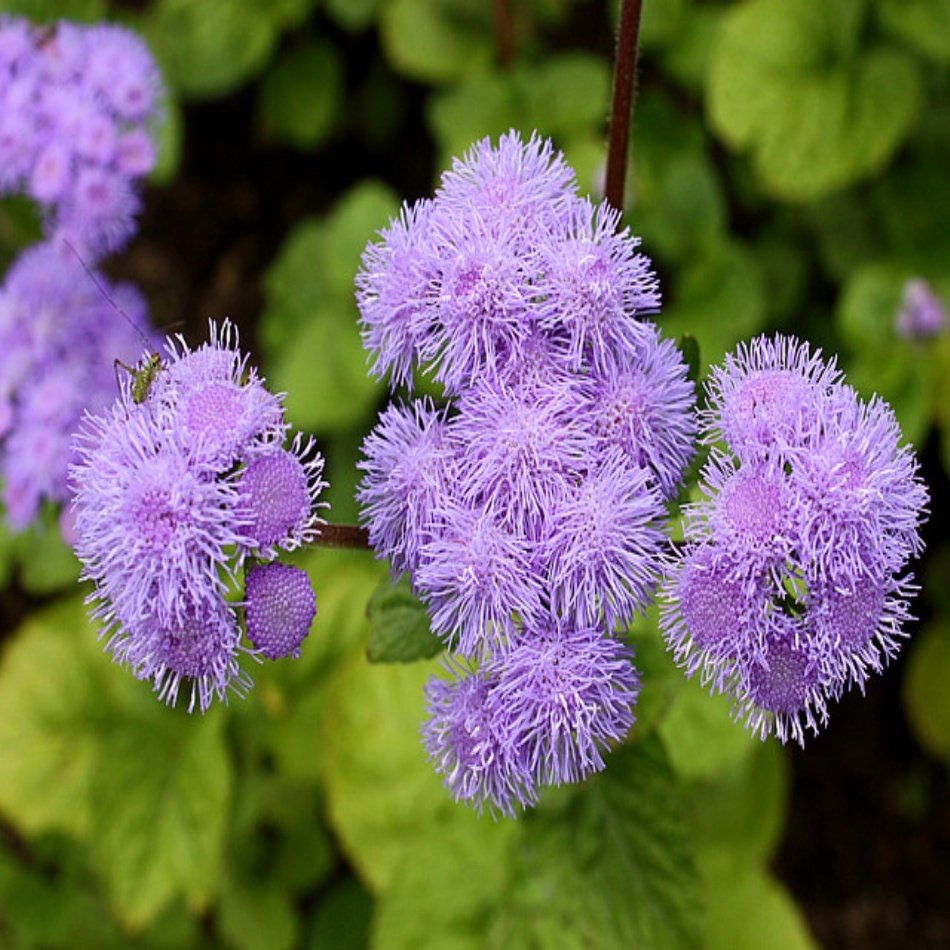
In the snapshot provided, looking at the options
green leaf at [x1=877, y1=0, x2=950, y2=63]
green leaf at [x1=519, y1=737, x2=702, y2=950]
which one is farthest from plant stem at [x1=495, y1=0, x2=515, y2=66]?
green leaf at [x1=519, y1=737, x2=702, y2=950]

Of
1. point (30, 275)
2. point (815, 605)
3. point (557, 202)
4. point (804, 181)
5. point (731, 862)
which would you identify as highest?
point (804, 181)

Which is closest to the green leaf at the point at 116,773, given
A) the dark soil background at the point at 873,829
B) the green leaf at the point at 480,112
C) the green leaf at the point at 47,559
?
the green leaf at the point at 47,559

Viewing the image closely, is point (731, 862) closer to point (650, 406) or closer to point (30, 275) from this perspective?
point (650, 406)

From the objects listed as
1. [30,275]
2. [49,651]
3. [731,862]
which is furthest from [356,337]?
[731,862]

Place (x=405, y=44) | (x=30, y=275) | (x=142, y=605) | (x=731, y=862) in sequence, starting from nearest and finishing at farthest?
(x=142, y=605)
(x=30, y=275)
(x=731, y=862)
(x=405, y=44)

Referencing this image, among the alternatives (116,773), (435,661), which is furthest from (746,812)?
(116,773)

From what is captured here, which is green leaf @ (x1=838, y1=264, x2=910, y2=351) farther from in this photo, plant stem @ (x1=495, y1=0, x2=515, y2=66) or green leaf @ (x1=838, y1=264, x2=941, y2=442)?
plant stem @ (x1=495, y1=0, x2=515, y2=66)
